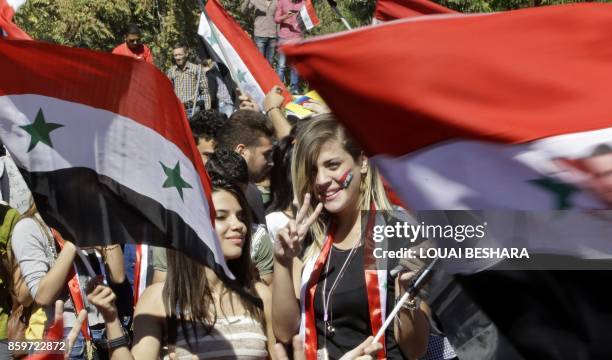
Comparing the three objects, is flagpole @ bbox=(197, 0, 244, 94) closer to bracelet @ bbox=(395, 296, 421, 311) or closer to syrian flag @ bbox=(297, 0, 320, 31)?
syrian flag @ bbox=(297, 0, 320, 31)

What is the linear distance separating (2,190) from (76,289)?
9.95 ft

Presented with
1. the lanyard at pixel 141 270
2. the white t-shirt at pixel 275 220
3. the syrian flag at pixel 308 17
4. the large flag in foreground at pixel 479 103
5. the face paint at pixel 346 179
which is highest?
the large flag in foreground at pixel 479 103

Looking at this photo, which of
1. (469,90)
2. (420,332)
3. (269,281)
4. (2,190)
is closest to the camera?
(469,90)

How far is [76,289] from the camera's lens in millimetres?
6172

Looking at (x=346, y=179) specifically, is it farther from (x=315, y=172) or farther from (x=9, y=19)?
(x=9, y=19)

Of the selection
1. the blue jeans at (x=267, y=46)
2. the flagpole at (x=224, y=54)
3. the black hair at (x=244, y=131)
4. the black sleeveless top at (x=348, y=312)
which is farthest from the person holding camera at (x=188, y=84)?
the black sleeveless top at (x=348, y=312)

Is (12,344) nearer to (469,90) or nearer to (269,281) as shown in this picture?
(269,281)

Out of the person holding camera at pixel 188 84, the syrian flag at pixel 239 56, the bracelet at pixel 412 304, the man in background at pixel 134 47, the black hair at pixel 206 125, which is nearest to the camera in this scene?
the bracelet at pixel 412 304

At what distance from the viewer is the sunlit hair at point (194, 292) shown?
4.93 metres

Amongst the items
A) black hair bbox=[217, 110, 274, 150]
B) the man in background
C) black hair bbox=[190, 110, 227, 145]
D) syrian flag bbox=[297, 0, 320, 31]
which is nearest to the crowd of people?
black hair bbox=[217, 110, 274, 150]

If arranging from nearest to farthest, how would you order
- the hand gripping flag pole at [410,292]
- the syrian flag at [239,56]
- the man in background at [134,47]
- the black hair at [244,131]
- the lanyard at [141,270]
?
the hand gripping flag pole at [410,292] → the lanyard at [141,270] → the black hair at [244,131] → the syrian flag at [239,56] → the man in background at [134,47]

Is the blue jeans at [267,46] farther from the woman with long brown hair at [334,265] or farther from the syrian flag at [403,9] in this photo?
the woman with long brown hair at [334,265]

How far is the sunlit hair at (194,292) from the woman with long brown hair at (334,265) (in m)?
0.18

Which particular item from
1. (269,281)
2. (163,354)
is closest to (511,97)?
(163,354)
